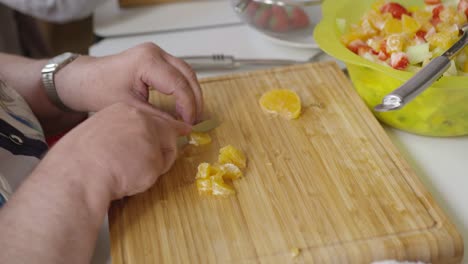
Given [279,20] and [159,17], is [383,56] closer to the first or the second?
[279,20]

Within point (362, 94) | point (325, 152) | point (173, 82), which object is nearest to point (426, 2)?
point (362, 94)

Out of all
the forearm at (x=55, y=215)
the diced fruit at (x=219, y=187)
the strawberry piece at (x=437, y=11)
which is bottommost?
Answer: the diced fruit at (x=219, y=187)

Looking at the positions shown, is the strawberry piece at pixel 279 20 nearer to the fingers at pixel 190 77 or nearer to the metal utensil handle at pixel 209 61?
the metal utensil handle at pixel 209 61

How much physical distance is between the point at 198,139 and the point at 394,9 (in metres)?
0.41

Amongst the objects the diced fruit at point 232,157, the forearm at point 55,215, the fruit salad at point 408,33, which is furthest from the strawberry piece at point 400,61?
the forearm at point 55,215

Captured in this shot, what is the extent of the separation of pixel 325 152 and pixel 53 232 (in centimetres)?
39

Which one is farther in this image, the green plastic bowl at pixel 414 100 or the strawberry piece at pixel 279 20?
the strawberry piece at pixel 279 20

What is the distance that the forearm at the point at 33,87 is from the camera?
95 centimetres

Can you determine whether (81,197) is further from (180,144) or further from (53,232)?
(180,144)

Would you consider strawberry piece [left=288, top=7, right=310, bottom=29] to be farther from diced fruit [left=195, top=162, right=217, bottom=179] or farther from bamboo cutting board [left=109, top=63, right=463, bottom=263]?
diced fruit [left=195, top=162, right=217, bottom=179]

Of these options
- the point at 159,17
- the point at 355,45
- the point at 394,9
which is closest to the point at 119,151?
the point at 355,45

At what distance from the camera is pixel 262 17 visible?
1151 millimetres

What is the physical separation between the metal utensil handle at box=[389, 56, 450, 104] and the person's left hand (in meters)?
0.32

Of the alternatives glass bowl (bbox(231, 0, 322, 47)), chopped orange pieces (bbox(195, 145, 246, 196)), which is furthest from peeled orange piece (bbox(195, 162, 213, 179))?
glass bowl (bbox(231, 0, 322, 47))
